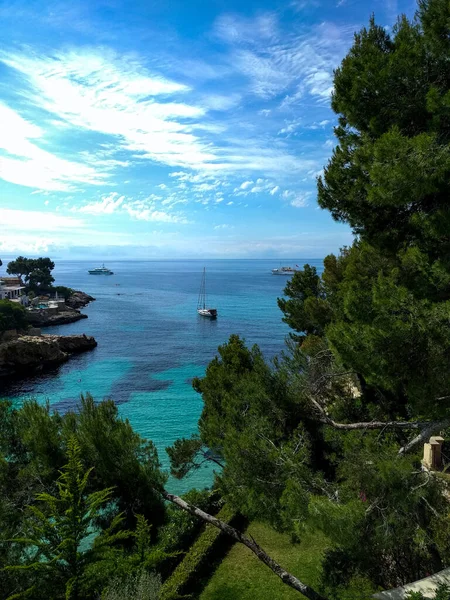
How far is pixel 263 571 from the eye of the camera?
29.9 ft

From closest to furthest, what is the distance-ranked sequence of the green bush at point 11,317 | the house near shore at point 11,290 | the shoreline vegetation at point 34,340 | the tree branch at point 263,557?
the tree branch at point 263,557 → the shoreline vegetation at point 34,340 → the green bush at point 11,317 → the house near shore at point 11,290

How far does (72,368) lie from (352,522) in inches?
1274

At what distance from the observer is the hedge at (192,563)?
27.9ft

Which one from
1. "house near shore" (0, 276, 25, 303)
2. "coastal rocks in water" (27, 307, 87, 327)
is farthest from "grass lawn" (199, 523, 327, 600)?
"house near shore" (0, 276, 25, 303)

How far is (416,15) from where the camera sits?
19.6 ft

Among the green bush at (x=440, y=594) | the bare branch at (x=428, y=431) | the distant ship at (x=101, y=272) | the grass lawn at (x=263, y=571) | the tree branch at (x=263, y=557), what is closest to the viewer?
the green bush at (x=440, y=594)

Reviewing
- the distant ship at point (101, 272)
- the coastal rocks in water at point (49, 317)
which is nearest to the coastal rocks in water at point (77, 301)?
the coastal rocks in water at point (49, 317)

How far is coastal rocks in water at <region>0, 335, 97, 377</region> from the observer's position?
32969 millimetres

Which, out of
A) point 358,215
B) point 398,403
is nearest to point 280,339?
point 398,403

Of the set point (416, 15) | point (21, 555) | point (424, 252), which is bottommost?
point (21, 555)

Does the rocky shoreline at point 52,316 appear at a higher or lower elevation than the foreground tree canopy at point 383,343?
lower

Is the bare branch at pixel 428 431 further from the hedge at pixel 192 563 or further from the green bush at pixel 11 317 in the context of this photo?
the green bush at pixel 11 317

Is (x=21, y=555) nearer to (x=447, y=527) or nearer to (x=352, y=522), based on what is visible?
(x=352, y=522)

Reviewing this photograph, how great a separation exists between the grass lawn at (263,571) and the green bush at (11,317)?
34787 mm
